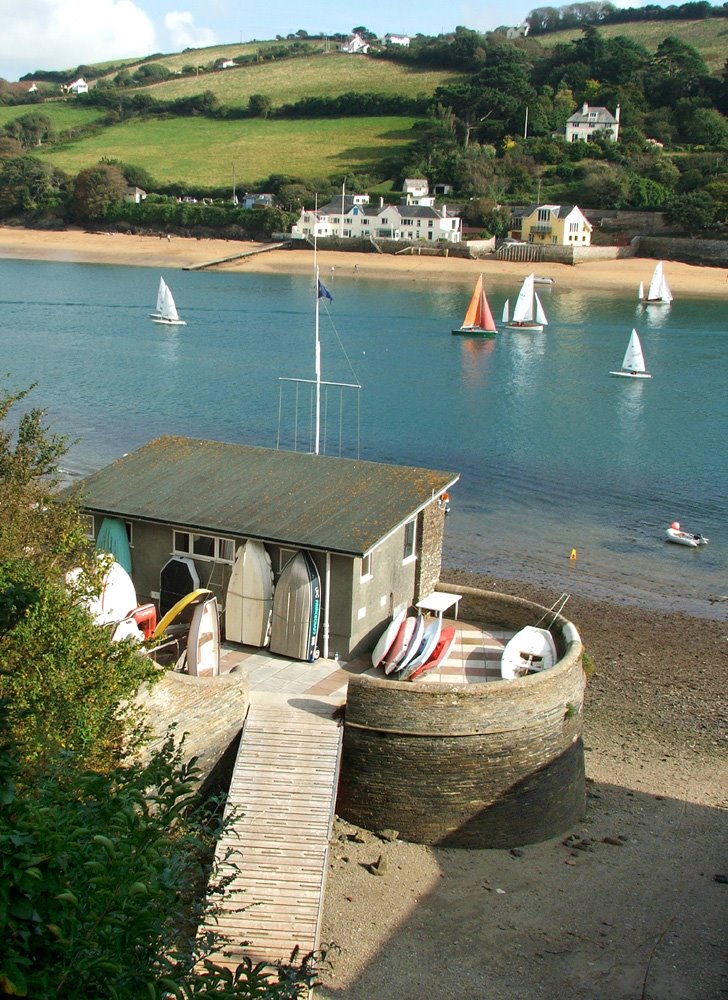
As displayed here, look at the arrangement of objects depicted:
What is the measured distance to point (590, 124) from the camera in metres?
149

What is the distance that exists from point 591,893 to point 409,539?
615 cm

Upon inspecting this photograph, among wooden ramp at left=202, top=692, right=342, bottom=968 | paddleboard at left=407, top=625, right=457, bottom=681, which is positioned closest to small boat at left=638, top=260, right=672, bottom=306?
paddleboard at left=407, top=625, right=457, bottom=681

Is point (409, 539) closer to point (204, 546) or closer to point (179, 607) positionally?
point (204, 546)

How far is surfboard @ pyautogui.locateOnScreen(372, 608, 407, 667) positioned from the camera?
17.0m

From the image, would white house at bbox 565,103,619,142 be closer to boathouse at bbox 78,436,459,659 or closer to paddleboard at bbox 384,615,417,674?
boathouse at bbox 78,436,459,659

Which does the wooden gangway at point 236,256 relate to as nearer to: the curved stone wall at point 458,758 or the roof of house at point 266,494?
the roof of house at point 266,494

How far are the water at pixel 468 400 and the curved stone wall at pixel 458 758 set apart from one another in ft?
33.9

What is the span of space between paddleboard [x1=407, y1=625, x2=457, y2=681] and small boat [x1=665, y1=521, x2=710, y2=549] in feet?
56.0

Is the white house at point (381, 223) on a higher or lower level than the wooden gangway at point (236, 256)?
higher

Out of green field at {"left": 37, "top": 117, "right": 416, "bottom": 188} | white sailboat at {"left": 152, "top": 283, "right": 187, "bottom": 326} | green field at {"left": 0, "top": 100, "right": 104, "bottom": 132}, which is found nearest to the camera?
white sailboat at {"left": 152, "top": 283, "right": 187, "bottom": 326}

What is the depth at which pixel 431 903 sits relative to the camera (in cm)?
1450

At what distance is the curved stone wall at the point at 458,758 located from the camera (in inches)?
596

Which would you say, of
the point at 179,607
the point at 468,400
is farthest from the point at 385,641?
the point at 468,400

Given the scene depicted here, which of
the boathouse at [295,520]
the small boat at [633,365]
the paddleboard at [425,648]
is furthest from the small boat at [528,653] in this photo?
the small boat at [633,365]
